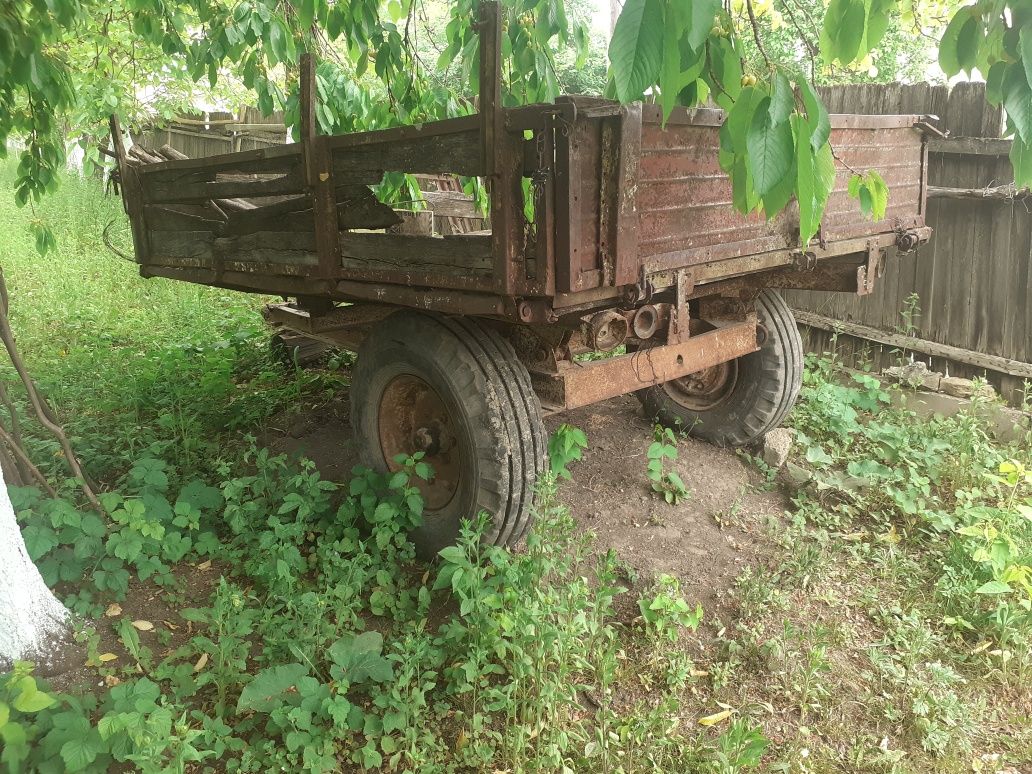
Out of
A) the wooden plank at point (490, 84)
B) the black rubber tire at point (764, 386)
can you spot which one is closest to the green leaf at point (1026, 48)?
the wooden plank at point (490, 84)

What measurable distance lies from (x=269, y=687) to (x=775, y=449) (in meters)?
3.05

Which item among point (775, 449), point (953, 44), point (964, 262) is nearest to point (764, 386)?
point (775, 449)

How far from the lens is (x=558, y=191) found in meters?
2.44

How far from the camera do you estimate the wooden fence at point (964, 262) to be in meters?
4.93

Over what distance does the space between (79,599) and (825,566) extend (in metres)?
3.12

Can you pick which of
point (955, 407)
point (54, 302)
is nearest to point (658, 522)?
point (955, 407)

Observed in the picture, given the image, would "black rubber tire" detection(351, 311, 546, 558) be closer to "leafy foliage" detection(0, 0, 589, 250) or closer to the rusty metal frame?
the rusty metal frame

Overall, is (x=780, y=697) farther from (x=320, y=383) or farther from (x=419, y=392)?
A: (x=320, y=383)

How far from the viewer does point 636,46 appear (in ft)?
4.45

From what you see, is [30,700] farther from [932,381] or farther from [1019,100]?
[932,381]

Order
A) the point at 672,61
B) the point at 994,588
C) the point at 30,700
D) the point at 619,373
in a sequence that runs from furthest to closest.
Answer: the point at 619,373
the point at 994,588
the point at 30,700
the point at 672,61

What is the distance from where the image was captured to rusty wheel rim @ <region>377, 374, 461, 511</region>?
3.56m

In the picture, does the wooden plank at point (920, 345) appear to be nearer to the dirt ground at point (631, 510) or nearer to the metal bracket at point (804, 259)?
the dirt ground at point (631, 510)

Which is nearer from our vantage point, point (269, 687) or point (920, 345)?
point (269, 687)
